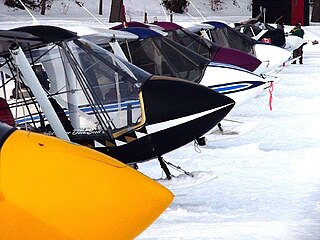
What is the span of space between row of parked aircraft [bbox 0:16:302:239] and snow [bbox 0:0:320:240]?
56 centimetres

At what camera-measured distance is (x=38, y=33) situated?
6.36 metres

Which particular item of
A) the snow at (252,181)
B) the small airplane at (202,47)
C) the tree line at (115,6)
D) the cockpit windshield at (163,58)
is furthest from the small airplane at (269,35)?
the tree line at (115,6)

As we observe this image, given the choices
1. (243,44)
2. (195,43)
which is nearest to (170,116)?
(195,43)

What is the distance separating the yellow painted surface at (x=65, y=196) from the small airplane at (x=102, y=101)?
236cm

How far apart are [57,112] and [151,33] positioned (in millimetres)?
2671

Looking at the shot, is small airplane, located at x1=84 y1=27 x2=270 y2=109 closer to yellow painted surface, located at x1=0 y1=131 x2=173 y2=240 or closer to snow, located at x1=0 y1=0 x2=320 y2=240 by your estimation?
snow, located at x1=0 y1=0 x2=320 y2=240

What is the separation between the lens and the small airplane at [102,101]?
20.5 feet

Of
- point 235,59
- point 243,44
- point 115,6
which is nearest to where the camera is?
point 235,59

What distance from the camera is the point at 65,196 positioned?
3658mm

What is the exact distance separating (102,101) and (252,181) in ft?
5.36

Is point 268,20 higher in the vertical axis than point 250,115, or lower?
lower

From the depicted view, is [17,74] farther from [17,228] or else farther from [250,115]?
[250,115]

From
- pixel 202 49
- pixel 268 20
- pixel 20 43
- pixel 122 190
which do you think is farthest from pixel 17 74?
pixel 268 20

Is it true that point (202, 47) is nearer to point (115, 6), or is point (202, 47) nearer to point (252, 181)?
point (252, 181)
